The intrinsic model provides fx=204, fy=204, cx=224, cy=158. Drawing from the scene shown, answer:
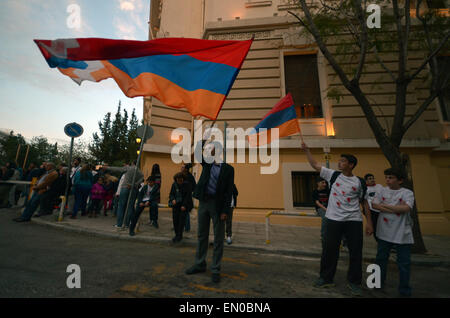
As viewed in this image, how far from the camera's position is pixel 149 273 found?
3154 millimetres

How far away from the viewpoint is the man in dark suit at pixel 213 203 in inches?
132

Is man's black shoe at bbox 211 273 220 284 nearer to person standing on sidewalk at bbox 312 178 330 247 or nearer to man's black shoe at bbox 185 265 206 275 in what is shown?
man's black shoe at bbox 185 265 206 275

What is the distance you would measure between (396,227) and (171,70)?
4891 millimetres

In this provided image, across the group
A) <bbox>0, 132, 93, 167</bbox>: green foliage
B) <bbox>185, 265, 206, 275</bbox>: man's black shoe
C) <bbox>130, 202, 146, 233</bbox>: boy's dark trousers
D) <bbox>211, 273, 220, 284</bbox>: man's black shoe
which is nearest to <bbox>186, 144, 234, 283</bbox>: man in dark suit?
<bbox>185, 265, 206, 275</bbox>: man's black shoe

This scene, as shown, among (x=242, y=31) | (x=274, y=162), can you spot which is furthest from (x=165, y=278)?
(x=242, y=31)

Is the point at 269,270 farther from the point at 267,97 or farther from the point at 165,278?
the point at 267,97

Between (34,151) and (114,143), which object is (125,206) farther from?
(34,151)

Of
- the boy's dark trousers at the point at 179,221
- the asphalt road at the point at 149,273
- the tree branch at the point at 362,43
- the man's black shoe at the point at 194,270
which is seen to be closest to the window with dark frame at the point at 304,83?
the tree branch at the point at 362,43

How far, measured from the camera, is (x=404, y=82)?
6004 millimetres

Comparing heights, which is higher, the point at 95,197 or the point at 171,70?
the point at 171,70

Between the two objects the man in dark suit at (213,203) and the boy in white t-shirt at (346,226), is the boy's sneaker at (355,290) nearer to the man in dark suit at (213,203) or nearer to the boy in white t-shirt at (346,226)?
the boy in white t-shirt at (346,226)

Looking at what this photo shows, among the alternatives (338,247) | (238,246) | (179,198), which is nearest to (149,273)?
(179,198)

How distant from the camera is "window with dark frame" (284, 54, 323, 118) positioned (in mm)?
10188
